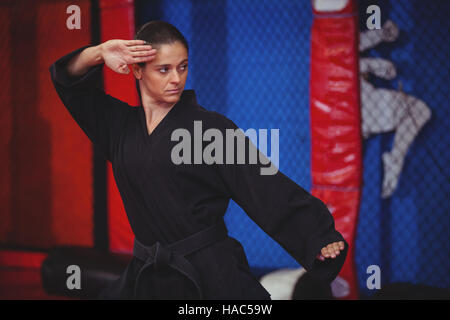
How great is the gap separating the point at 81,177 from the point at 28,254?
2.17 feet

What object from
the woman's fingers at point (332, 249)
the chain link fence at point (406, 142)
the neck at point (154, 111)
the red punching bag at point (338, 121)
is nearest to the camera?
the woman's fingers at point (332, 249)

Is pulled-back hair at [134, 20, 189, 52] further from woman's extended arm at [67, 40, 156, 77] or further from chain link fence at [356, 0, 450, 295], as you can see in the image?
chain link fence at [356, 0, 450, 295]

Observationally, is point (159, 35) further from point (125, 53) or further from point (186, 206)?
point (186, 206)

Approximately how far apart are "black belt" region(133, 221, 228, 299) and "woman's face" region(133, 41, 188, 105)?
387 millimetres

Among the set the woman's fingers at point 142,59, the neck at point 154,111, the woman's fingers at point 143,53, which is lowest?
the neck at point 154,111

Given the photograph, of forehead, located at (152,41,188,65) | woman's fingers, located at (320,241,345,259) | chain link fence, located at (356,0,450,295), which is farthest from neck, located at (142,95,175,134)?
chain link fence, located at (356,0,450,295)

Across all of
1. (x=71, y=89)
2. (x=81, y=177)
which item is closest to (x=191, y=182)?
(x=71, y=89)

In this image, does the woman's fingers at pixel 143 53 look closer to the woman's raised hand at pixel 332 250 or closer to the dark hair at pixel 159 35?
the dark hair at pixel 159 35

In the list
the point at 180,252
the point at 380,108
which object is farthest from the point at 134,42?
the point at 380,108

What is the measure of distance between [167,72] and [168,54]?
0.05 m

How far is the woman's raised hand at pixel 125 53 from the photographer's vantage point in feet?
3.62

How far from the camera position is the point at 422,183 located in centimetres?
255

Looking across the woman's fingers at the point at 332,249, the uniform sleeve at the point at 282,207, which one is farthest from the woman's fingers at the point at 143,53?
the woman's fingers at the point at 332,249

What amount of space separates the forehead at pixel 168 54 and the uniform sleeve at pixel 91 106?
0.23m
